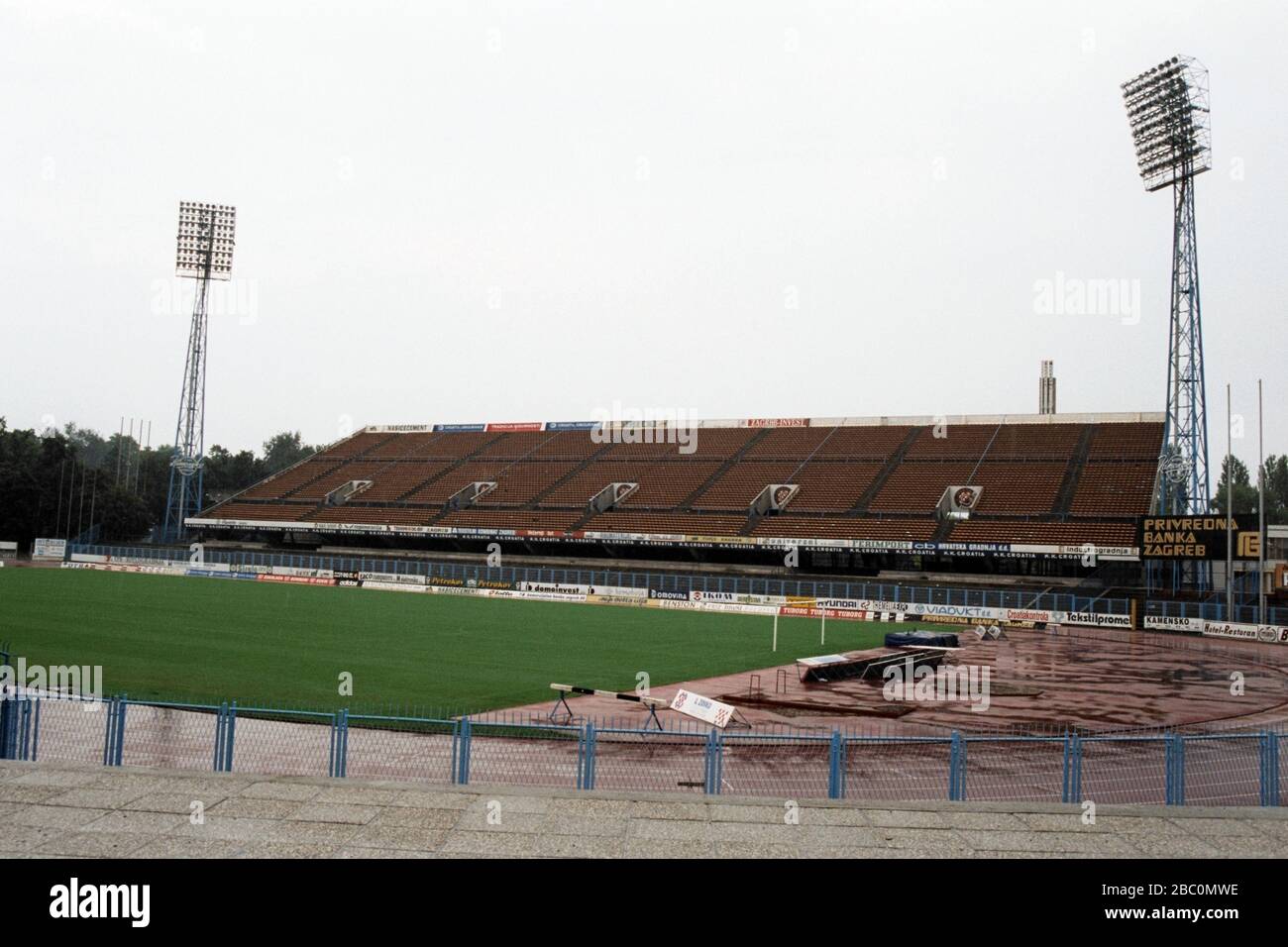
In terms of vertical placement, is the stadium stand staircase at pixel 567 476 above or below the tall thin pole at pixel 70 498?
above

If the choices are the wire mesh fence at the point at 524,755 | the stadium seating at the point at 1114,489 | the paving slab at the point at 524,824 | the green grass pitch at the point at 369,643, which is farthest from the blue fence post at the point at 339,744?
the stadium seating at the point at 1114,489

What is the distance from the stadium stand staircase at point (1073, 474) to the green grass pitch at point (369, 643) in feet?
60.7

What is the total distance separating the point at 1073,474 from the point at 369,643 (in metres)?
49.0

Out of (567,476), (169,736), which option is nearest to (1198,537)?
(169,736)

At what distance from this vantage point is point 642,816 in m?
11.6

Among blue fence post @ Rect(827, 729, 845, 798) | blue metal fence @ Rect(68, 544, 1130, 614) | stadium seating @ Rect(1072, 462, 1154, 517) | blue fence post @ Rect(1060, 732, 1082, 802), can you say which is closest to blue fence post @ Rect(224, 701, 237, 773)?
blue fence post @ Rect(827, 729, 845, 798)

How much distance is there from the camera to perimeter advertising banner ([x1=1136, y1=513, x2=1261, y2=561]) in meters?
40.8

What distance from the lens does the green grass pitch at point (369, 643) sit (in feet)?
72.3

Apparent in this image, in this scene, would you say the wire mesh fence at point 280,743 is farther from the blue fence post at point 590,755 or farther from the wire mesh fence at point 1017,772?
the wire mesh fence at point 1017,772

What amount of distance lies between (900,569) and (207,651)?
45.0 meters

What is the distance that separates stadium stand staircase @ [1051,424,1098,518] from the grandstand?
0.15 metres
